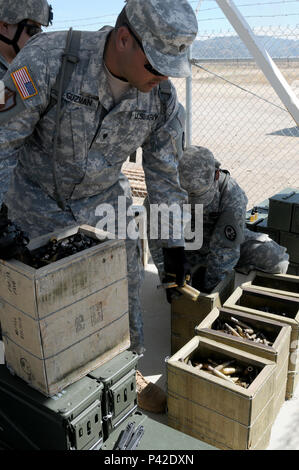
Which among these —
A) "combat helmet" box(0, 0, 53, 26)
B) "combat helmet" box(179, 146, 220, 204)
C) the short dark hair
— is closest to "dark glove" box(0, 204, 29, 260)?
the short dark hair

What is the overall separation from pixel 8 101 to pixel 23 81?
Answer: 114 millimetres

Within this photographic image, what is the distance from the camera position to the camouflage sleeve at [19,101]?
2.06 m

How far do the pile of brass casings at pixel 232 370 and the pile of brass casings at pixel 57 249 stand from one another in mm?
950

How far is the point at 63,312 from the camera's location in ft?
6.08

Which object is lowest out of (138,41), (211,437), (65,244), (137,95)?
(211,437)

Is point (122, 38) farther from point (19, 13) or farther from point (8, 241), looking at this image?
point (19, 13)

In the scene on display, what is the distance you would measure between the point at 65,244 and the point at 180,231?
102cm

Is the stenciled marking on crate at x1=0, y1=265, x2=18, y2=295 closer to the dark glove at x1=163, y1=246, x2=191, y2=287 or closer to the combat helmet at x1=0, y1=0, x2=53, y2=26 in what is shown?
the dark glove at x1=163, y1=246, x2=191, y2=287

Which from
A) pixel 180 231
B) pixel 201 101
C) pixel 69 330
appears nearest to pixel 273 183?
pixel 180 231

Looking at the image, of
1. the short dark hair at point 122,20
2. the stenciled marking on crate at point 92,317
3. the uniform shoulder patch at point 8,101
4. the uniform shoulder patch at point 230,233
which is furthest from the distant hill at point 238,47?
the stenciled marking on crate at point 92,317

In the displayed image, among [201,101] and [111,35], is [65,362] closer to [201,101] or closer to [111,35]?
[111,35]

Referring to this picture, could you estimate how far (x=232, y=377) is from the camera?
2529mm

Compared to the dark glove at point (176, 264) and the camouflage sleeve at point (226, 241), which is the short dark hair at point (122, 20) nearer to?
the dark glove at point (176, 264)

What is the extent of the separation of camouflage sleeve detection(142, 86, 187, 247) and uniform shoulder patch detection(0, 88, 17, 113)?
3.08ft
